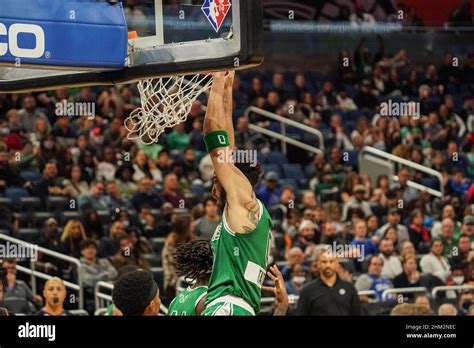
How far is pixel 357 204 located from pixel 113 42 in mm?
6955

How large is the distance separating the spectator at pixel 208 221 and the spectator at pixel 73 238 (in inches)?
39.3

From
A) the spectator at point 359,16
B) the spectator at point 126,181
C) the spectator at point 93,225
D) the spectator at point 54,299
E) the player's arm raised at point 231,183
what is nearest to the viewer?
the player's arm raised at point 231,183

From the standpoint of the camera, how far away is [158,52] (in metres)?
4.89

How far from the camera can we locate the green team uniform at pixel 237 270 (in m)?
4.94

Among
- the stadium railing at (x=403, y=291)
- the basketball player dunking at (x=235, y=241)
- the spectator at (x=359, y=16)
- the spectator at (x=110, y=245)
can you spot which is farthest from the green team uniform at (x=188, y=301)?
the spectator at (x=359, y=16)

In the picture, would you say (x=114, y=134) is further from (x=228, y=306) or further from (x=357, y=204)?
(x=228, y=306)

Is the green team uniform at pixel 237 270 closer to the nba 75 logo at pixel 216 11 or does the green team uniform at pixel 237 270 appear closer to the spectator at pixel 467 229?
the nba 75 logo at pixel 216 11

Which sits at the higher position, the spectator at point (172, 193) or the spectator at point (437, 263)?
the spectator at point (172, 193)

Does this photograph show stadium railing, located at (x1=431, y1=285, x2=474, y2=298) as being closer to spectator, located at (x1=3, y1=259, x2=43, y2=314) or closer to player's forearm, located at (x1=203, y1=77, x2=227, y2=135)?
spectator, located at (x1=3, y1=259, x2=43, y2=314)

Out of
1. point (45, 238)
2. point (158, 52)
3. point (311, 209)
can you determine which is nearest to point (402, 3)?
point (311, 209)

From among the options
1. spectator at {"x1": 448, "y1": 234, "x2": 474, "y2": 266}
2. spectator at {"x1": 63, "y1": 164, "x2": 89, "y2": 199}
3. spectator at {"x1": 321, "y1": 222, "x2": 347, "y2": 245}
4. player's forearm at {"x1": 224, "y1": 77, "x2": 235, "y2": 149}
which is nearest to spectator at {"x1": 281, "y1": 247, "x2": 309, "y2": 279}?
spectator at {"x1": 321, "y1": 222, "x2": 347, "y2": 245}
